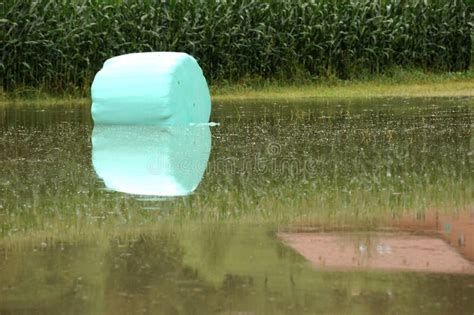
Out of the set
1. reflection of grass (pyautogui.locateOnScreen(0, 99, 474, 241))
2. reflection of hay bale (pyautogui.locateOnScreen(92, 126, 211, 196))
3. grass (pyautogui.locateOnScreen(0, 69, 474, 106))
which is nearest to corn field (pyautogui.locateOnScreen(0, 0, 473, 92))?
grass (pyautogui.locateOnScreen(0, 69, 474, 106))

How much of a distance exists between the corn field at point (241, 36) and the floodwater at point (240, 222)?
8.66 meters

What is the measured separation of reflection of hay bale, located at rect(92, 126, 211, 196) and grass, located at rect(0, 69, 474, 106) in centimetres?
689

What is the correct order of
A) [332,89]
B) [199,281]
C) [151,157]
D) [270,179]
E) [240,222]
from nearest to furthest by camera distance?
[199,281]
[240,222]
[270,179]
[151,157]
[332,89]

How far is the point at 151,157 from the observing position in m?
12.4

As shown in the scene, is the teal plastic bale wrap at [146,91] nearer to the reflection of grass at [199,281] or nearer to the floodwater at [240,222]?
the floodwater at [240,222]

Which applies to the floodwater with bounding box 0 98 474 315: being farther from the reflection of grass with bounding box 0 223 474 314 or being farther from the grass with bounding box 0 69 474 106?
the grass with bounding box 0 69 474 106

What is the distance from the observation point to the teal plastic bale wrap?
1619cm

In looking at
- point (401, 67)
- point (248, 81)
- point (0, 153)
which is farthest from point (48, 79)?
point (0, 153)

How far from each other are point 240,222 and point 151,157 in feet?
14.1

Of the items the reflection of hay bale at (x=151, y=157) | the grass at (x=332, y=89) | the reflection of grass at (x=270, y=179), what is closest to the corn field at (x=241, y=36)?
the grass at (x=332, y=89)

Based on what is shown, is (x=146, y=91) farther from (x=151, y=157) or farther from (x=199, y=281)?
(x=199, y=281)

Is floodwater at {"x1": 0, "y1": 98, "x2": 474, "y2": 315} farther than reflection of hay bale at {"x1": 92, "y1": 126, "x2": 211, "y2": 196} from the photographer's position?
No

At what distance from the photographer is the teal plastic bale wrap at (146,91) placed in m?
16.2

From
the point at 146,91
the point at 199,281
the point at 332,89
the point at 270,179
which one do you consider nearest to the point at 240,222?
the point at 199,281
